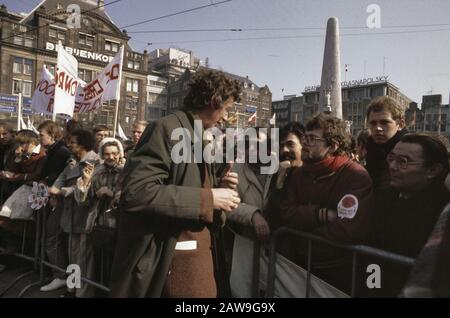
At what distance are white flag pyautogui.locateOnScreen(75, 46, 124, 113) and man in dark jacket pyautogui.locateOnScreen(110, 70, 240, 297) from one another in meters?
4.10

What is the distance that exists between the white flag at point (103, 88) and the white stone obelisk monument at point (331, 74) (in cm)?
365

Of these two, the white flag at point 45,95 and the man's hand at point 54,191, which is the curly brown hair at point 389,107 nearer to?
the man's hand at point 54,191

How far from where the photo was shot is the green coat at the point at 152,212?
175 centimetres

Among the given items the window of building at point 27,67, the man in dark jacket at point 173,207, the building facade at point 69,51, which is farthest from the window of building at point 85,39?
the man in dark jacket at point 173,207

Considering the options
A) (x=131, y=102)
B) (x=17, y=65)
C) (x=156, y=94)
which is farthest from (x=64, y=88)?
(x=156, y=94)

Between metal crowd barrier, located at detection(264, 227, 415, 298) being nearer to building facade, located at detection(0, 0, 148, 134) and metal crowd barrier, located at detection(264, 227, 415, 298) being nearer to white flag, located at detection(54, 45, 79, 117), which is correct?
white flag, located at detection(54, 45, 79, 117)

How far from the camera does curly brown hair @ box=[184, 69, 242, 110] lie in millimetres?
2051

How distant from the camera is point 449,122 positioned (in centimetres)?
6400

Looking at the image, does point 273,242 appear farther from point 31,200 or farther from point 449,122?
point 449,122

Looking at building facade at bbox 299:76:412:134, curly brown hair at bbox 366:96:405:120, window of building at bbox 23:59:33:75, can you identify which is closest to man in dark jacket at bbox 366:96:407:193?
curly brown hair at bbox 366:96:405:120

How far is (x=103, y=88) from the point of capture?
20.6 ft

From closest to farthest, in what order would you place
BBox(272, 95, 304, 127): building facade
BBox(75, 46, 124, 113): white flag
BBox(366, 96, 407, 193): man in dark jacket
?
BBox(366, 96, 407, 193): man in dark jacket, BBox(75, 46, 124, 113): white flag, BBox(272, 95, 304, 127): building facade

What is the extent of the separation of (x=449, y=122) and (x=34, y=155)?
239ft

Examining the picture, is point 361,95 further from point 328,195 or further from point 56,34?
point 328,195
